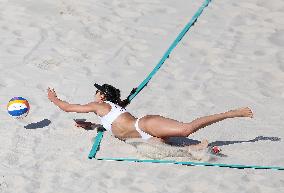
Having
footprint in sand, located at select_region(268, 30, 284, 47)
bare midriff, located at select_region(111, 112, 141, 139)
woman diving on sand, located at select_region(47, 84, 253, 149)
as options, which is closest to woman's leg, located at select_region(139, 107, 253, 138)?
woman diving on sand, located at select_region(47, 84, 253, 149)

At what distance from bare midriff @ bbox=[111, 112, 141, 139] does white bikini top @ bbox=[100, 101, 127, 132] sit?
1.7 inches

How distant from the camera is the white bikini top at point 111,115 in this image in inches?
269

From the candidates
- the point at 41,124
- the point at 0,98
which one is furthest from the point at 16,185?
the point at 0,98

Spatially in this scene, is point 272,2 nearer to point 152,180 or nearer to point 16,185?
point 152,180

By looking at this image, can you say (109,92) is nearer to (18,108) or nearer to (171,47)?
(18,108)

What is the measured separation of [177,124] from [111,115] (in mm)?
882

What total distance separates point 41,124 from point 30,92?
0.85 metres

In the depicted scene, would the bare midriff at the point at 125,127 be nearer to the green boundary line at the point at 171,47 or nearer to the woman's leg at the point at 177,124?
the woman's leg at the point at 177,124

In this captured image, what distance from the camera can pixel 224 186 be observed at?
20.2 ft

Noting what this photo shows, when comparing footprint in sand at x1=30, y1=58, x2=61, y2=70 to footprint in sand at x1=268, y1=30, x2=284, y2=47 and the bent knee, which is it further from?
footprint in sand at x1=268, y1=30, x2=284, y2=47

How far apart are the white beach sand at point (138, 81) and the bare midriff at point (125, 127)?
0.16 meters

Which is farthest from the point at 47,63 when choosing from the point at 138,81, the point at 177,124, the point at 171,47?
the point at 177,124

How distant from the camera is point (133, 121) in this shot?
6.73 m

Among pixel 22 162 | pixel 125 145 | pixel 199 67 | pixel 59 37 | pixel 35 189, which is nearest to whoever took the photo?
pixel 35 189
